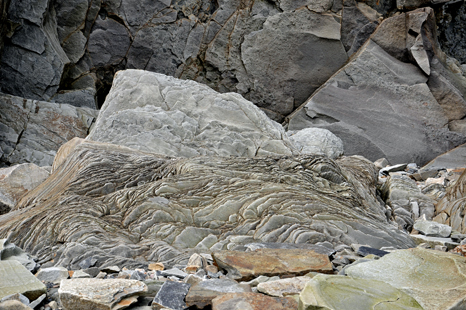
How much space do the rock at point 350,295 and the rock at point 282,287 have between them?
15 centimetres

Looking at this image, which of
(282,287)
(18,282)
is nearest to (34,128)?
(18,282)

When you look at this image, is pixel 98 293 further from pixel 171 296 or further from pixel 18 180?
pixel 18 180

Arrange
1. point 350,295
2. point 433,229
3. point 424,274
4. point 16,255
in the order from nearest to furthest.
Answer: point 350,295 < point 424,274 < point 16,255 < point 433,229

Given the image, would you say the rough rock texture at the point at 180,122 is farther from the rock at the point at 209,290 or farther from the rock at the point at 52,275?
the rock at the point at 209,290

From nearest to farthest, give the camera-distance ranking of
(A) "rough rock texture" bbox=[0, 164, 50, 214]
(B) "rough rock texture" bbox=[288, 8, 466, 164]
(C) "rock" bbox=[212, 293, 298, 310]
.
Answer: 1. (C) "rock" bbox=[212, 293, 298, 310]
2. (A) "rough rock texture" bbox=[0, 164, 50, 214]
3. (B) "rough rock texture" bbox=[288, 8, 466, 164]

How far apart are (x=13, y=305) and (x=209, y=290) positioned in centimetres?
83

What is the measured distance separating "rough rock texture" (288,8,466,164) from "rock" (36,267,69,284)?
302 inches

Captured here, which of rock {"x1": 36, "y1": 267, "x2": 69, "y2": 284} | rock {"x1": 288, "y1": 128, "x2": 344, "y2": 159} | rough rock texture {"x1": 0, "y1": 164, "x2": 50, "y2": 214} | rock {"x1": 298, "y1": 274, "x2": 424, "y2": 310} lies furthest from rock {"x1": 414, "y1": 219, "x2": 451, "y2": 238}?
rock {"x1": 288, "y1": 128, "x2": 344, "y2": 159}

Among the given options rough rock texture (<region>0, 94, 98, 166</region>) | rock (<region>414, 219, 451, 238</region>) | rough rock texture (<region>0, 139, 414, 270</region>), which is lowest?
rough rock texture (<region>0, 94, 98, 166</region>)

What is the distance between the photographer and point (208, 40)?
10938mm

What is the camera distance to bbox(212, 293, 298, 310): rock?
1.79 meters

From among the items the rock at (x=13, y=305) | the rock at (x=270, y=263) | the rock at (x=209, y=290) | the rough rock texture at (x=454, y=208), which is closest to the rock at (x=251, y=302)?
the rock at (x=209, y=290)

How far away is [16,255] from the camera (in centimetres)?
273

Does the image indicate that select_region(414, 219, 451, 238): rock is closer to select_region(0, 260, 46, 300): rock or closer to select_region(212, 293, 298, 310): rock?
select_region(212, 293, 298, 310): rock
